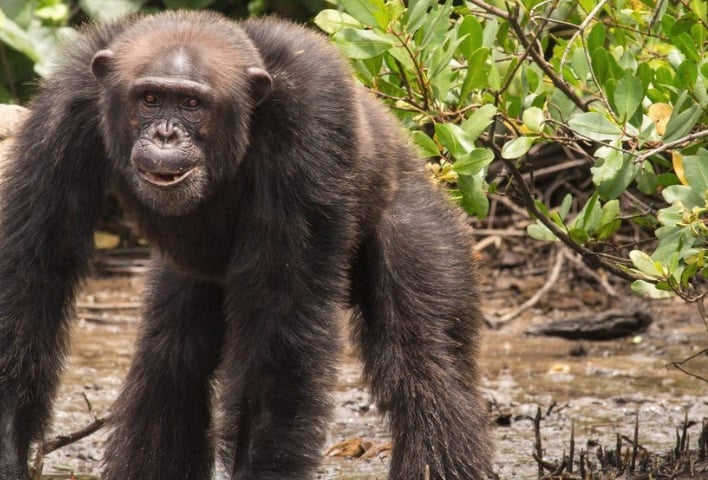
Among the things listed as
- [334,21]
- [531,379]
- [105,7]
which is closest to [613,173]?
[334,21]

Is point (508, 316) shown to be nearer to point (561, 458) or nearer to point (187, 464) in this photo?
point (561, 458)

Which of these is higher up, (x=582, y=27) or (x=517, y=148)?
(x=582, y=27)

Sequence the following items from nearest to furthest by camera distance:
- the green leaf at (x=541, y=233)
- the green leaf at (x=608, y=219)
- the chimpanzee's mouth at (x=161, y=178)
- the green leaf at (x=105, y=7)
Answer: the chimpanzee's mouth at (x=161, y=178) < the green leaf at (x=608, y=219) < the green leaf at (x=541, y=233) < the green leaf at (x=105, y=7)

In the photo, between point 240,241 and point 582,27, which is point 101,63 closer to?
point 240,241

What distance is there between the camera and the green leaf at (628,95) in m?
5.96

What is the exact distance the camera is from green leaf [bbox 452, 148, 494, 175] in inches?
242

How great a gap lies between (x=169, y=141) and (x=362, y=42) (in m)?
1.12

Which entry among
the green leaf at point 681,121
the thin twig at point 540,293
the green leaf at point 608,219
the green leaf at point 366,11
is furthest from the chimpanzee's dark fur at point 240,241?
the thin twig at point 540,293

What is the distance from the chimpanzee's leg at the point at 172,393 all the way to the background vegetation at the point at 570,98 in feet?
4.51

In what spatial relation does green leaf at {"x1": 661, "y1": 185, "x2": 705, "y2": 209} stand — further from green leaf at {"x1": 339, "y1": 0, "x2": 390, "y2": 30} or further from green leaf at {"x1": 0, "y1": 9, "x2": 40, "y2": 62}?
green leaf at {"x1": 0, "y1": 9, "x2": 40, "y2": 62}

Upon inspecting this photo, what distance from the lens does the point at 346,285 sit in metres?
5.75

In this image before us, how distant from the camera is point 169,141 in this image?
214 inches

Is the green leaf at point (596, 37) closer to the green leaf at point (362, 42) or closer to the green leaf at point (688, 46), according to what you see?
the green leaf at point (688, 46)

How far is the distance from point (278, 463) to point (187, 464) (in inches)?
36.6
